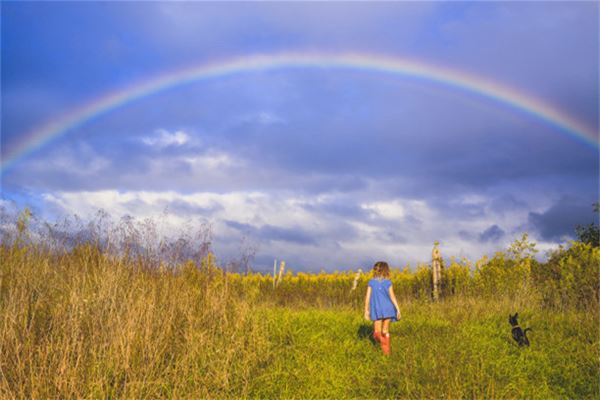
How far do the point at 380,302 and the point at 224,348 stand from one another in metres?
2.51

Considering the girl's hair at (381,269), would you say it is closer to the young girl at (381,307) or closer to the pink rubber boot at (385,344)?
the young girl at (381,307)

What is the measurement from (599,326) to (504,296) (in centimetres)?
355

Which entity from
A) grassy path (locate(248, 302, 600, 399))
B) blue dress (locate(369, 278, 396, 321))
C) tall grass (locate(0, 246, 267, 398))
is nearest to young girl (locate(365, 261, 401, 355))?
blue dress (locate(369, 278, 396, 321))

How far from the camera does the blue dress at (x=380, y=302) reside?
26.6 ft

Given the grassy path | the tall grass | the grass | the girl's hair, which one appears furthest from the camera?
the girl's hair

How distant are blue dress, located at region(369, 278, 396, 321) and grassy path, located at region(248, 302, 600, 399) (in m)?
0.54

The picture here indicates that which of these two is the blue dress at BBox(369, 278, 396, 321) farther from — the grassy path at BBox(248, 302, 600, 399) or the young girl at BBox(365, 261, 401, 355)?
the grassy path at BBox(248, 302, 600, 399)

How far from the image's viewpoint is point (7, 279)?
9.66 m

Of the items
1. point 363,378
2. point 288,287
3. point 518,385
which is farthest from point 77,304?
point 288,287

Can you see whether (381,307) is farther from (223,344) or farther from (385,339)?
(223,344)

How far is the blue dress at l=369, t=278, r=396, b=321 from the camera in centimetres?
812

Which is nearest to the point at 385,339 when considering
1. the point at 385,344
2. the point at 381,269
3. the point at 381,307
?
the point at 385,344

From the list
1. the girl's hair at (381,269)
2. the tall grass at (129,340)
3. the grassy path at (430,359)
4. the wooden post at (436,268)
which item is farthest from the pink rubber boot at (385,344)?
the wooden post at (436,268)

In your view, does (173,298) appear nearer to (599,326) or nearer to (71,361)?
(71,361)
